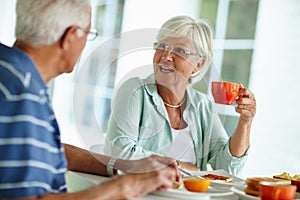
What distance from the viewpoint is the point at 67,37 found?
1.15 meters

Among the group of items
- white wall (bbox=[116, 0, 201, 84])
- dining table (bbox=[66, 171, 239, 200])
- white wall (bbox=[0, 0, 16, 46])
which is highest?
white wall (bbox=[116, 0, 201, 84])

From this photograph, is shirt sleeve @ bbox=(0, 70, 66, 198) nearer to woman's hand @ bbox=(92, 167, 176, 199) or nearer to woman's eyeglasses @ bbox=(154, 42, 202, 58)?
woman's hand @ bbox=(92, 167, 176, 199)

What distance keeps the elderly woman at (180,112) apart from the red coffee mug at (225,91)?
131mm

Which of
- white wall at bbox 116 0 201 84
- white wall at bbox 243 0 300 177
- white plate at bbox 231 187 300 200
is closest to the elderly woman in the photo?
white plate at bbox 231 187 300 200

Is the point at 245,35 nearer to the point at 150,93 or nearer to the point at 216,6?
the point at 216,6

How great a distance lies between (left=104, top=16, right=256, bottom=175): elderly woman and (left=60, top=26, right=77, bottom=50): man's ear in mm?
709

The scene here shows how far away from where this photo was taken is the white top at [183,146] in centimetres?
196

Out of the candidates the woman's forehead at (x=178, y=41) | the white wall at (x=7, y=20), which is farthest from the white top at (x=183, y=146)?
the white wall at (x=7, y=20)

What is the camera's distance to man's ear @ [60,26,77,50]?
1.14 meters

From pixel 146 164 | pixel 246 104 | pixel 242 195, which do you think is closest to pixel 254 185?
pixel 242 195

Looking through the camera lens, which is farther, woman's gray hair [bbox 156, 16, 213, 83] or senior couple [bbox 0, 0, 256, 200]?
woman's gray hair [bbox 156, 16, 213, 83]

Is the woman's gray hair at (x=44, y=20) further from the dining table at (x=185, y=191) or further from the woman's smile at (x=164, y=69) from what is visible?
the woman's smile at (x=164, y=69)

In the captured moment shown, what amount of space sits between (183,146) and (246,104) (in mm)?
307

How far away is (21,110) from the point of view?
100 centimetres
